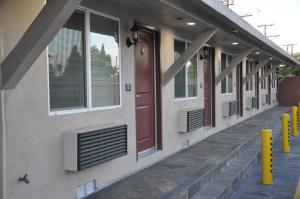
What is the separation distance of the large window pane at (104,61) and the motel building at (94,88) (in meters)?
0.01

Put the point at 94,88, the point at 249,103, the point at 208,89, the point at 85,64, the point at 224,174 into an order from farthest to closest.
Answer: the point at 249,103 < the point at 208,89 < the point at 224,174 < the point at 94,88 < the point at 85,64

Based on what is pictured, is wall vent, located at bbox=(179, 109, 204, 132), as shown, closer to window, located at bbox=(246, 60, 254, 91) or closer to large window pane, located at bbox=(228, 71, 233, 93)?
large window pane, located at bbox=(228, 71, 233, 93)

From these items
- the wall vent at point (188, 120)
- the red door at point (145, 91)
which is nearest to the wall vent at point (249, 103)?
the wall vent at point (188, 120)

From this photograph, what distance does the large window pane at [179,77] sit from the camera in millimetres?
7844

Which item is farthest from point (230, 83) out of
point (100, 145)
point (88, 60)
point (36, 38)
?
point (36, 38)

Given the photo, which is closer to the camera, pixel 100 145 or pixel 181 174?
pixel 100 145

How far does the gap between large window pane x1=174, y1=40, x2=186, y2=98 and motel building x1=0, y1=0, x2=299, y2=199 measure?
0.02 m

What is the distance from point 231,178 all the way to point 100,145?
7.54 ft

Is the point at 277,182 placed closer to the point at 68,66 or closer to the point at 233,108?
the point at 68,66

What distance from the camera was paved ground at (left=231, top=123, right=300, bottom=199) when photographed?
5.53 meters

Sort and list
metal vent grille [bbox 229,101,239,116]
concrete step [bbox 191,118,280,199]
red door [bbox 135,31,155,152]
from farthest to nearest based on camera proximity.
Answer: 1. metal vent grille [bbox 229,101,239,116]
2. red door [bbox 135,31,155,152]
3. concrete step [bbox 191,118,280,199]

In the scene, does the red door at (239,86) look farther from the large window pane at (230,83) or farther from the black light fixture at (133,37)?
the black light fixture at (133,37)

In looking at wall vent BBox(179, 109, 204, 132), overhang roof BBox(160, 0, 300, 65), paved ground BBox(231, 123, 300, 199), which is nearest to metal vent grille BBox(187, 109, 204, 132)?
wall vent BBox(179, 109, 204, 132)

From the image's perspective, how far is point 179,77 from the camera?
26.6 ft
